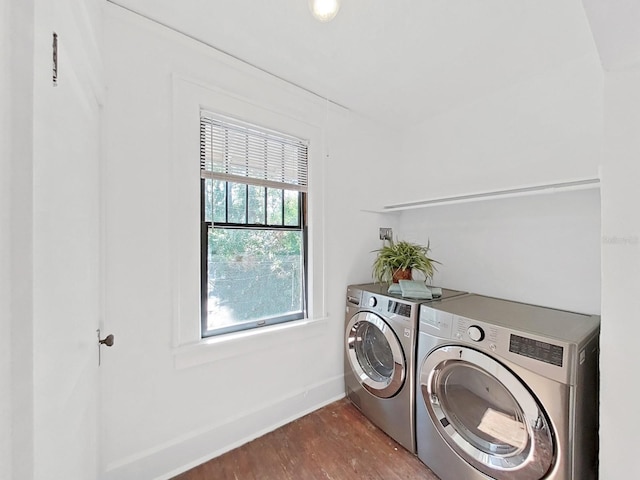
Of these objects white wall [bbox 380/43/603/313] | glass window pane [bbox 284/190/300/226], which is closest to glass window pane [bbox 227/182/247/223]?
glass window pane [bbox 284/190/300/226]

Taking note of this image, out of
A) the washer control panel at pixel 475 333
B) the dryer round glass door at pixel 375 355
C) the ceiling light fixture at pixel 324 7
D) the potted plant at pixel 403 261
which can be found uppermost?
the ceiling light fixture at pixel 324 7

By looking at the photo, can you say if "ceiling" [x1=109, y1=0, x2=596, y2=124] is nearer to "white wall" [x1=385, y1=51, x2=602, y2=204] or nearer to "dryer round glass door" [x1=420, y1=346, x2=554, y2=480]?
"white wall" [x1=385, y1=51, x2=602, y2=204]

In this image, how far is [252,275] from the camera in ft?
5.71

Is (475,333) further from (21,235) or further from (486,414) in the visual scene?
(21,235)

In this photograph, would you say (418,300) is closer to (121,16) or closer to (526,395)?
(526,395)

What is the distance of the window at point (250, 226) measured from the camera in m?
1.56

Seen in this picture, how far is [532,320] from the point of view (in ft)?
4.31

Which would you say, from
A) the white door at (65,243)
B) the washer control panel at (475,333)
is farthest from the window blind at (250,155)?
the washer control panel at (475,333)

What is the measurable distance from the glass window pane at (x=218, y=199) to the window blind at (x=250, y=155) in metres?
0.06

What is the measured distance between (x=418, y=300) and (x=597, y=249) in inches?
42.0

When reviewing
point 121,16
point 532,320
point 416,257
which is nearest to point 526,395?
point 532,320

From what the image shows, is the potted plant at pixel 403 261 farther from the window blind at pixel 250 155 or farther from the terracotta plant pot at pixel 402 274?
the window blind at pixel 250 155

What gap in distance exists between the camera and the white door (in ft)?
1.72

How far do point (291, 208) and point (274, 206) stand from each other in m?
0.15
